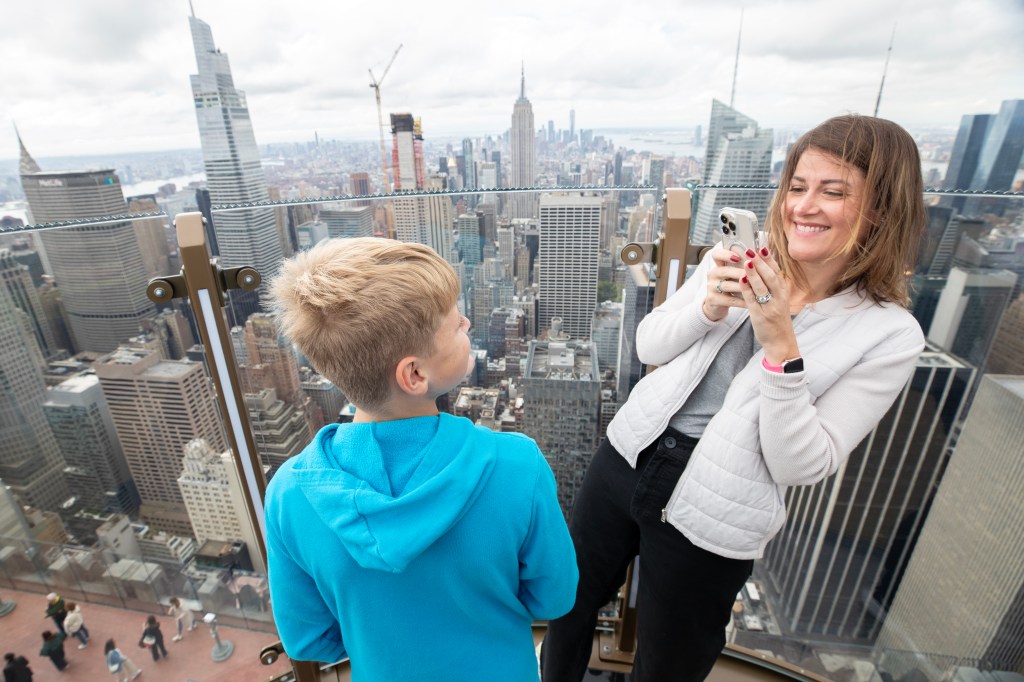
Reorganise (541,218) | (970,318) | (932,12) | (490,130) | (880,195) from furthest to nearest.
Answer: (490,130)
(932,12)
(970,318)
(541,218)
(880,195)

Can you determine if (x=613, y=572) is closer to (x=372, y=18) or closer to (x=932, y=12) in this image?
(x=372, y=18)

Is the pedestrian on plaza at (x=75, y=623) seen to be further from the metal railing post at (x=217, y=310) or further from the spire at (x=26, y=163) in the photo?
the spire at (x=26, y=163)

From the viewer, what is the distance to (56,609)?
6.69ft

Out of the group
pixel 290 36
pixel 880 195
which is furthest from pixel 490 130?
pixel 880 195

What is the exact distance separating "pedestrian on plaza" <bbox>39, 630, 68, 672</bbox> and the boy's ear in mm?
2625

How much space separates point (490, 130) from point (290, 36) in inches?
83.7

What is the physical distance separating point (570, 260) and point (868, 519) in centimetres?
281

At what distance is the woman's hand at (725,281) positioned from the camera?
36.6 inches

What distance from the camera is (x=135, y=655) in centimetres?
201

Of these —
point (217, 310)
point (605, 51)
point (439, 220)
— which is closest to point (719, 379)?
point (439, 220)

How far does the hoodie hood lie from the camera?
614 mm

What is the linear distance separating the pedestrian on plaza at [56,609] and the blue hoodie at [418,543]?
212cm

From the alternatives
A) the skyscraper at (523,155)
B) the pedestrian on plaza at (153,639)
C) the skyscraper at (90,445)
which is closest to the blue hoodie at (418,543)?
the skyscraper at (523,155)

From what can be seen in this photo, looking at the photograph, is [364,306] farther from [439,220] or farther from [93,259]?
[93,259]
